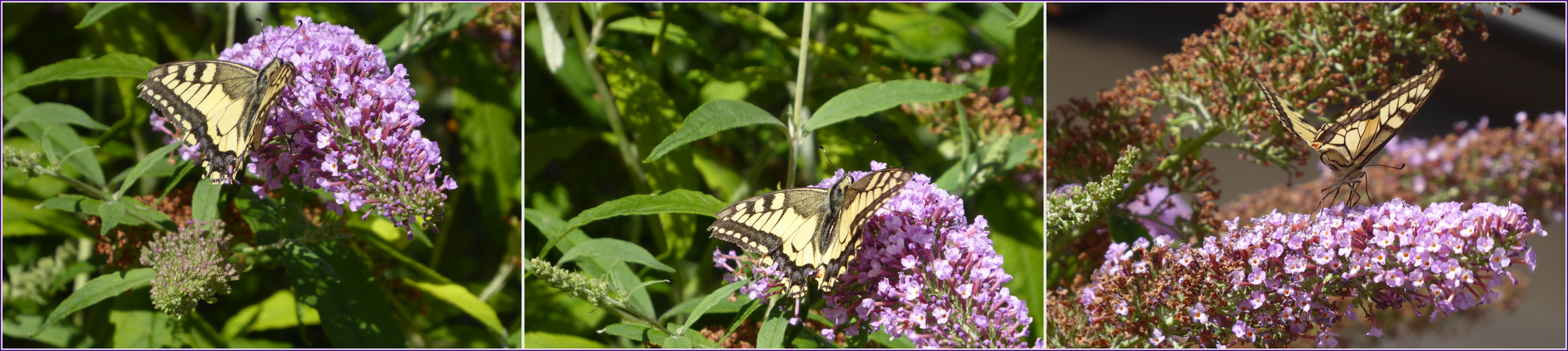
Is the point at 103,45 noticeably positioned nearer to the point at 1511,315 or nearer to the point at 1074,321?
the point at 1074,321

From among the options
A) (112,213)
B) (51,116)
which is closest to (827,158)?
(112,213)

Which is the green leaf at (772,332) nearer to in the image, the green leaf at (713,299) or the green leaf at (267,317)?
the green leaf at (713,299)

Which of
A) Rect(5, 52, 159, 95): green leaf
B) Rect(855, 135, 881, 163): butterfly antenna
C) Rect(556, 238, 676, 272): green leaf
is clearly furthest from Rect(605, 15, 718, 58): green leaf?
Rect(5, 52, 159, 95): green leaf

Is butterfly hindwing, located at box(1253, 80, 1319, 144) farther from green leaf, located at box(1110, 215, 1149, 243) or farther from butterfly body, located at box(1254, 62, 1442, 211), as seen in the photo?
green leaf, located at box(1110, 215, 1149, 243)

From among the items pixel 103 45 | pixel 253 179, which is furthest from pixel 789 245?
pixel 103 45

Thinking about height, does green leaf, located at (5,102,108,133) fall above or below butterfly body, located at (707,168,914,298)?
above

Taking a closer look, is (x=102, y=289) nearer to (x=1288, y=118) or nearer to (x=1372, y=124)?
(x=1288, y=118)
